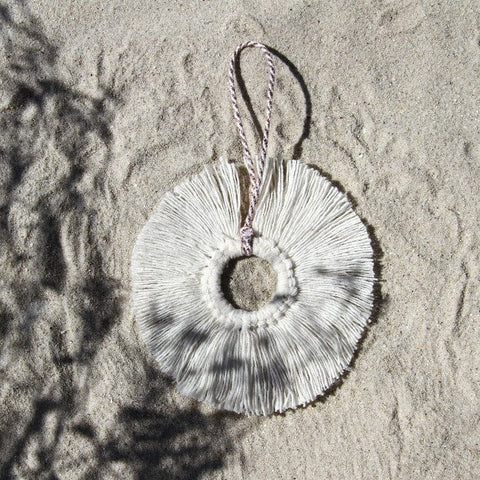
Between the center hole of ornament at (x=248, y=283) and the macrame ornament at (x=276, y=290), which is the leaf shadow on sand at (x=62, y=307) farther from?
the center hole of ornament at (x=248, y=283)

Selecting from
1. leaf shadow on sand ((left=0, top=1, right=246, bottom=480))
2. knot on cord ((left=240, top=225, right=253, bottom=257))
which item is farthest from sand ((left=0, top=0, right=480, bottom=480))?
A: knot on cord ((left=240, top=225, right=253, bottom=257))

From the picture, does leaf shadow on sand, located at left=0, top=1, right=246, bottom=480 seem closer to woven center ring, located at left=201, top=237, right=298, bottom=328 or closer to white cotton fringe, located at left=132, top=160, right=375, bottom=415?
white cotton fringe, located at left=132, top=160, right=375, bottom=415

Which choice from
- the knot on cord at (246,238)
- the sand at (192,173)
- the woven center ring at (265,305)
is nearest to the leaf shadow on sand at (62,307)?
the sand at (192,173)

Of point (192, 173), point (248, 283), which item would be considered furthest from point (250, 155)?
point (248, 283)

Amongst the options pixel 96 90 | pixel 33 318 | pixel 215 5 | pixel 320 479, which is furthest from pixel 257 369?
pixel 215 5

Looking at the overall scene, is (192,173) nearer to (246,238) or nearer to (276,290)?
(246,238)

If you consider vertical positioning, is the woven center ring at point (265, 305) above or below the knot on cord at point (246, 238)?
below
